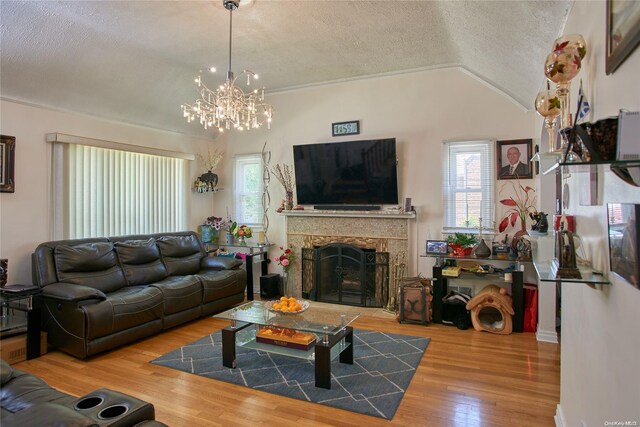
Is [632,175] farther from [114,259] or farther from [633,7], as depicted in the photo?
[114,259]

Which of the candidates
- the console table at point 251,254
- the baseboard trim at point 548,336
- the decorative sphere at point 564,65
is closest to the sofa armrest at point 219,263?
the console table at point 251,254

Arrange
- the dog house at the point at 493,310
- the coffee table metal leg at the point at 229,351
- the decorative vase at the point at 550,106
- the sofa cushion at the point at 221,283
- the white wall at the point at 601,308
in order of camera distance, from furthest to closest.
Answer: the sofa cushion at the point at 221,283 → the dog house at the point at 493,310 → the coffee table metal leg at the point at 229,351 → the decorative vase at the point at 550,106 → the white wall at the point at 601,308

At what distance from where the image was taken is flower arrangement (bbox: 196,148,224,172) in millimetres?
6438

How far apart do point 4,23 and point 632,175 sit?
15.2ft

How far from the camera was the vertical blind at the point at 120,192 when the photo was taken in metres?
4.65

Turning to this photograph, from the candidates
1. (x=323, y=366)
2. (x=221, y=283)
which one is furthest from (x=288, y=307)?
(x=221, y=283)

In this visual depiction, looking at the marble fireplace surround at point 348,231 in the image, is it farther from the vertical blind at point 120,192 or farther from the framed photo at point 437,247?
the vertical blind at point 120,192

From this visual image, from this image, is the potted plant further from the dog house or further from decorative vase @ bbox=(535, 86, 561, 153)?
decorative vase @ bbox=(535, 86, 561, 153)

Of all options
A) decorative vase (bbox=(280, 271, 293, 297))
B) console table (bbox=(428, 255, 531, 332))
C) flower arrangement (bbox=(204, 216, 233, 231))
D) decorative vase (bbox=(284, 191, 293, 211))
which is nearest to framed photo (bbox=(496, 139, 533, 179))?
console table (bbox=(428, 255, 531, 332))

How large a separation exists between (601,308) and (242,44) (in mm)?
4074

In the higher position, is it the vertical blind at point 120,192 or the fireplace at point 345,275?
the vertical blind at point 120,192

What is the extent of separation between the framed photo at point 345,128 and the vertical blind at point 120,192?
2486 millimetres

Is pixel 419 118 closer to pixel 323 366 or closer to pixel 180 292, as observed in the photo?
pixel 323 366

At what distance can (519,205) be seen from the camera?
4.61 m
